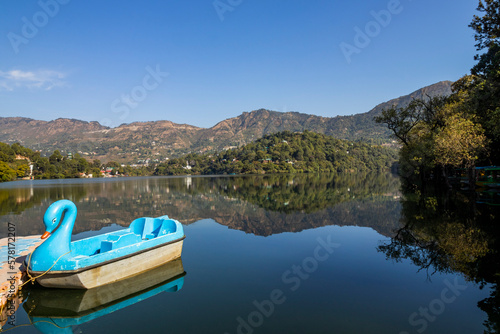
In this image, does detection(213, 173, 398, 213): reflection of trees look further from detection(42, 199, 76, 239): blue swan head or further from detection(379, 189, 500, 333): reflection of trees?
detection(42, 199, 76, 239): blue swan head

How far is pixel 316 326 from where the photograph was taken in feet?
23.3

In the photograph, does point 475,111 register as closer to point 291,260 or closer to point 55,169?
point 291,260

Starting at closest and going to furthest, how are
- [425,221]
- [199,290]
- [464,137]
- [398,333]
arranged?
[398,333] < [199,290] < [425,221] < [464,137]

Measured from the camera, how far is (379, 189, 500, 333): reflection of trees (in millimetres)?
9727

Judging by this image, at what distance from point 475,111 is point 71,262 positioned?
128 feet

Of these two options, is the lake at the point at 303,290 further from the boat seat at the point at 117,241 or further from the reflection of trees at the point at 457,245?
the boat seat at the point at 117,241

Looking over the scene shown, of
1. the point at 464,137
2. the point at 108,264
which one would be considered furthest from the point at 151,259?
the point at 464,137

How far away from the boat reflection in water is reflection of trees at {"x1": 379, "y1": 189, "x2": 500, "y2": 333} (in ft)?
30.2

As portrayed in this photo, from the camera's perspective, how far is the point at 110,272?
990cm

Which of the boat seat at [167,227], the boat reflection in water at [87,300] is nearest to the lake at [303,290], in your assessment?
the boat reflection in water at [87,300]

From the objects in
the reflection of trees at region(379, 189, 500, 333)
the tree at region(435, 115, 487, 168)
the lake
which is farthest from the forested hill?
the lake

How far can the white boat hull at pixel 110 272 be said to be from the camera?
9.14m

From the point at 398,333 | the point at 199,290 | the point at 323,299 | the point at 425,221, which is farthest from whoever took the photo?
the point at 425,221

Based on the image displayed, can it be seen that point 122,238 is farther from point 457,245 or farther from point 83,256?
point 457,245
